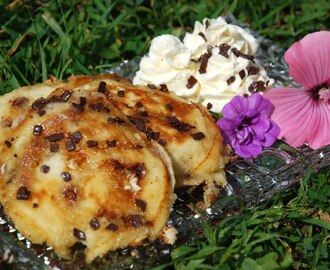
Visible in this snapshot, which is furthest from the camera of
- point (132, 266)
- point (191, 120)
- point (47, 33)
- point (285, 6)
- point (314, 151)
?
point (285, 6)

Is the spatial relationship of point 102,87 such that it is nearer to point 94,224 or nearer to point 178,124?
point 178,124

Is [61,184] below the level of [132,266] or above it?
above

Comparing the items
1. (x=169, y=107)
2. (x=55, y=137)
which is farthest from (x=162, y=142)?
(x=55, y=137)

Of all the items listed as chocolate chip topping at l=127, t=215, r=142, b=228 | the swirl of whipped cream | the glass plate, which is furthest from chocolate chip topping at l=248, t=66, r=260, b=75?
chocolate chip topping at l=127, t=215, r=142, b=228

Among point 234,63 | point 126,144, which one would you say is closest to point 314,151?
point 234,63

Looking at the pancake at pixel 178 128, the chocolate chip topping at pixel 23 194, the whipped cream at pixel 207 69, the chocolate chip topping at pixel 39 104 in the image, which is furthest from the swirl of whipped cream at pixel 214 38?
the chocolate chip topping at pixel 23 194

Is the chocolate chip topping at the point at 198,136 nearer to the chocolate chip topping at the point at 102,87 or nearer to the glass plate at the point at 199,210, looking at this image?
the glass plate at the point at 199,210

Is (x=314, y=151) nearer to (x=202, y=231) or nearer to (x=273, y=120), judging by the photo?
(x=273, y=120)

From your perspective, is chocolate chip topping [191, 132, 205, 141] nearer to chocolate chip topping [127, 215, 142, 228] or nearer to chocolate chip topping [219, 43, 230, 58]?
chocolate chip topping [127, 215, 142, 228]
